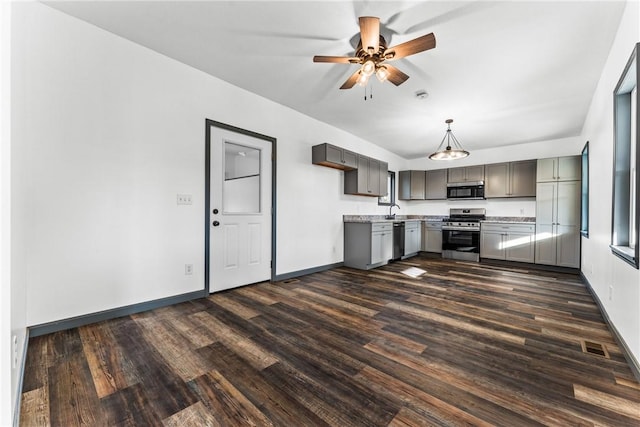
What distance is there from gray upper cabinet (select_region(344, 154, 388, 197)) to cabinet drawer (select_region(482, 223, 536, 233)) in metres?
2.31

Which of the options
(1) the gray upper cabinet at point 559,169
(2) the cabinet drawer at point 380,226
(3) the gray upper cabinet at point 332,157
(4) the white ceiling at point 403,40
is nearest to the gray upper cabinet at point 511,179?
(1) the gray upper cabinet at point 559,169

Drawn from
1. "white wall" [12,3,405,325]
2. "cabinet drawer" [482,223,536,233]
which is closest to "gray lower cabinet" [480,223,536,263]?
"cabinet drawer" [482,223,536,233]

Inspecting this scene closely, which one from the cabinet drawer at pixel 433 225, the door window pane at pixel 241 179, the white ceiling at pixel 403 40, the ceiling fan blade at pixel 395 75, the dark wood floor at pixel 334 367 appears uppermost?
the white ceiling at pixel 403 40

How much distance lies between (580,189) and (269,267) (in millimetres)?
5483

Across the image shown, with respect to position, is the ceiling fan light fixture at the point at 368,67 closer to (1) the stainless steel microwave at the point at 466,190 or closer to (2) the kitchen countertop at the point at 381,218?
(2) the kitchen countertop at the point at 381,218

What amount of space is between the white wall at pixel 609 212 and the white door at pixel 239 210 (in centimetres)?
346

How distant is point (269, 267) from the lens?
150 inches

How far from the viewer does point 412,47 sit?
6.87 ft

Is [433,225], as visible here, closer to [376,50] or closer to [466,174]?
[466,174]

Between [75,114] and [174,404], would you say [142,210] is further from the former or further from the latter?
[174,404]

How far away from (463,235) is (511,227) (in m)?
0.89

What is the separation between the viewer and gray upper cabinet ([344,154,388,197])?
4.98 meters

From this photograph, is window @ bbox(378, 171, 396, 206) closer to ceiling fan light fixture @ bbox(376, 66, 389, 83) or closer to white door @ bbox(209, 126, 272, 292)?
white door @ bbox(209, 126, 272, 292)

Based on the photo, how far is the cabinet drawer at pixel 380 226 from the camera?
4.77 meters
